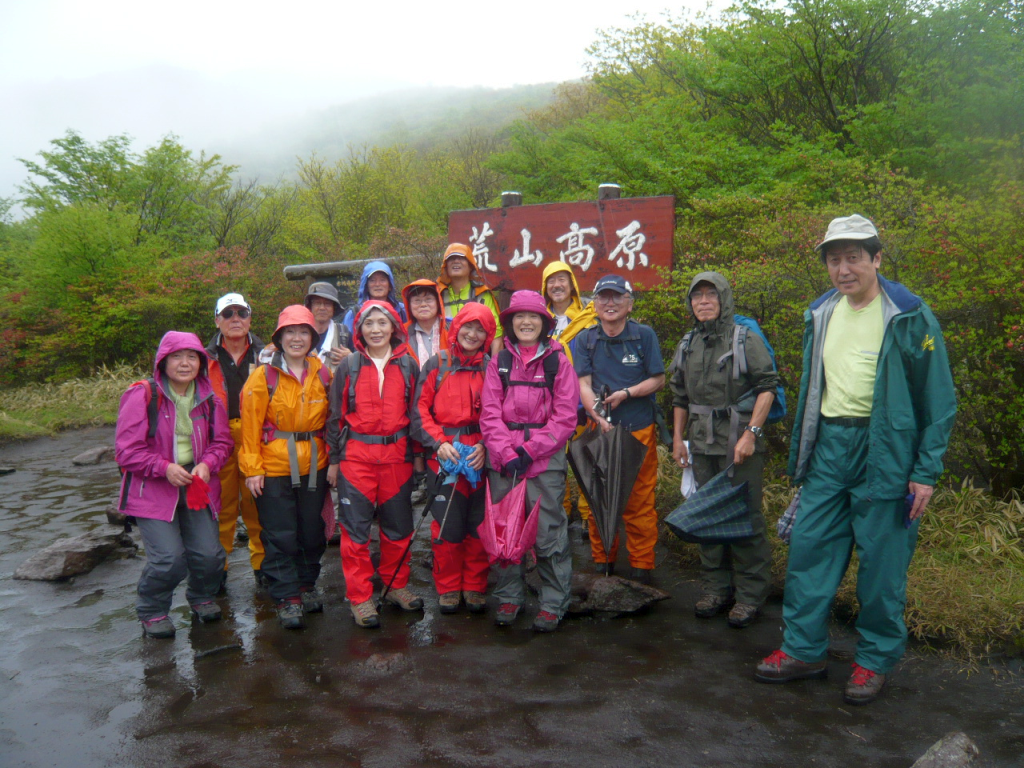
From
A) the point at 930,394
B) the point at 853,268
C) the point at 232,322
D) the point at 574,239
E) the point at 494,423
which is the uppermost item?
the point at 574,239

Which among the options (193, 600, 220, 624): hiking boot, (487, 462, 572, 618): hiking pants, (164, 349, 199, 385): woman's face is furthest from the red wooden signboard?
(193, 600, 220, 624): hiking boot

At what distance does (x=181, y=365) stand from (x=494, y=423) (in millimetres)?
2018

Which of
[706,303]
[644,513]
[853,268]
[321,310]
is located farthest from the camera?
[321,310]

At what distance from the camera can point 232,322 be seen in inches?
198

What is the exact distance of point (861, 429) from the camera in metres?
3.29

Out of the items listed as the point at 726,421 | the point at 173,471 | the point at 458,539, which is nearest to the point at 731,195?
the point at 726,421

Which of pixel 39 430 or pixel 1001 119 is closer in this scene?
pixel 1001 119

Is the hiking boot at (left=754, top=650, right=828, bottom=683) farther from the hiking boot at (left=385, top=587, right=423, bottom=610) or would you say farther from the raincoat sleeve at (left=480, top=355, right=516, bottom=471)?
A: the hiking boot at (left=385, top=587, right=423, bottom=610)

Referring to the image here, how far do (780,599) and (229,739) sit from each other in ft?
11.0

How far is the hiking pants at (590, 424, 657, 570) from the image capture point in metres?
4.71

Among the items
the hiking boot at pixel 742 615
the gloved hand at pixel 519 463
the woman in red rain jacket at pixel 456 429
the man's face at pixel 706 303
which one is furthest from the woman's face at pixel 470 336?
→ the hiking boot at pixel 742 615

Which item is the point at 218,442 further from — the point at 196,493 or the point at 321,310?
the point at 321,310

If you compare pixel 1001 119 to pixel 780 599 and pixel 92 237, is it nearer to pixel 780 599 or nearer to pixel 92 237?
pixel 780 599

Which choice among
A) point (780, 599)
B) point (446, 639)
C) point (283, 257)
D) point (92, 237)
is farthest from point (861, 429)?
point (283, 257)
